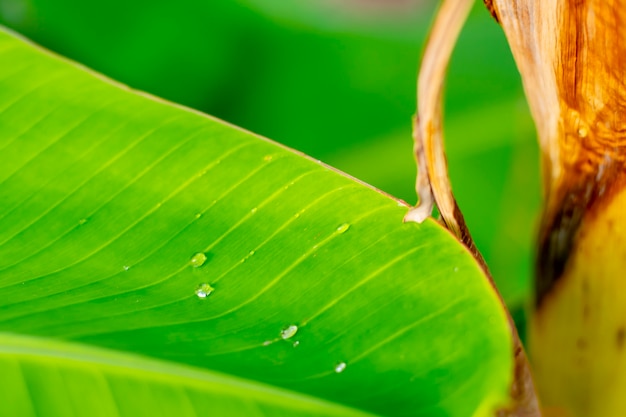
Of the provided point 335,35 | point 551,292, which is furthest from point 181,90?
point 551,292

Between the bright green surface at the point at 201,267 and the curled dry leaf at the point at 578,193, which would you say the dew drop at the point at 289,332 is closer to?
the bright green surface at the point at 201,267

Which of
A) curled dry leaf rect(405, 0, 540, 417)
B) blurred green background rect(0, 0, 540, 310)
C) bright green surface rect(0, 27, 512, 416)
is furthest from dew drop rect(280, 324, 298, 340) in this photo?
blurred green background rect(0, 0, 540, 310)

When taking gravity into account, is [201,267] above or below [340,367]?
above

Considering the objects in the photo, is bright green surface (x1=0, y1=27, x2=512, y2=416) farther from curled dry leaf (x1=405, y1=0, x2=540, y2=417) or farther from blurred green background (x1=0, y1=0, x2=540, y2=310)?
blurred green background (x1=0, y1=0, x2=540, y2=310)

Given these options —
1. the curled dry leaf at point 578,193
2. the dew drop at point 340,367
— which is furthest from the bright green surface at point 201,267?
the curled dry leaf at point 578,193

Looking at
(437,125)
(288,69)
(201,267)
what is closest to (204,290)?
(201,267)

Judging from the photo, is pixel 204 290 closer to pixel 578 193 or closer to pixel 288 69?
pixel 578 193
